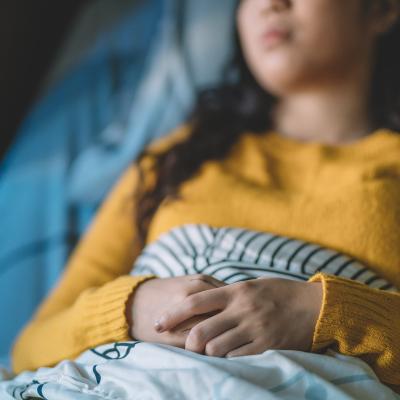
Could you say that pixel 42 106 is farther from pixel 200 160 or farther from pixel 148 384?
pixel 148 384

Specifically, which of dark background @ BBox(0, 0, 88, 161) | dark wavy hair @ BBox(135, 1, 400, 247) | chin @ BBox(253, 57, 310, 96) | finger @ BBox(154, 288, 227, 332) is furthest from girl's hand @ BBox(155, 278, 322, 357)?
dark background @ BBox(0, 0, 88, 161)

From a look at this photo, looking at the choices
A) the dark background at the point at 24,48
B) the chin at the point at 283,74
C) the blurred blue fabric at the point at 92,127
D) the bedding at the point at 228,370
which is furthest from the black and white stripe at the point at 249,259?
the dark background at the point at 24,48

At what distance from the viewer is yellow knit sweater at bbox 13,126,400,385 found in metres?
0.66

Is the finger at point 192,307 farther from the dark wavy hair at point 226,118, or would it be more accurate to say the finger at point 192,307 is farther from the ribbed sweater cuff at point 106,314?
the dark wavy hair at point 226,118

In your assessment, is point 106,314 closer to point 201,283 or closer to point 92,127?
point 201,283

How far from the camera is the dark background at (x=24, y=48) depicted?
143 centimetres

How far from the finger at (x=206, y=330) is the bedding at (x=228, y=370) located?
1 centimetres

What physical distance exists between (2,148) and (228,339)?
102cm

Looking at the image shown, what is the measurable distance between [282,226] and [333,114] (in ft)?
0.98

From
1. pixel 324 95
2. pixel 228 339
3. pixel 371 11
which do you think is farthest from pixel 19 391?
pixel 371 11

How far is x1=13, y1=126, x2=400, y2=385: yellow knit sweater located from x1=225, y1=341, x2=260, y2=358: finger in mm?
69

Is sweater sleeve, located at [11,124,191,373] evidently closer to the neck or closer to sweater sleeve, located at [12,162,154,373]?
sweater sleeve, located at [12,162,154,373]

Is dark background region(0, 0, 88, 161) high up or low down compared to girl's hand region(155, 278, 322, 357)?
up

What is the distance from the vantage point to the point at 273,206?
2.80 feet
